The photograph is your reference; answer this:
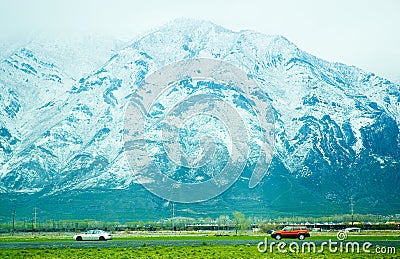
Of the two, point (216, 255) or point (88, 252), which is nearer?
point (216, 255)

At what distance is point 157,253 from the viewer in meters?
76.2

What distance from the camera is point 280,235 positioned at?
105938 mm

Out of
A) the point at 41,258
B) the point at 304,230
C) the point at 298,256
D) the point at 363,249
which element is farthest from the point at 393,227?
the point at 41,258

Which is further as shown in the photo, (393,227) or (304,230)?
(393,227)

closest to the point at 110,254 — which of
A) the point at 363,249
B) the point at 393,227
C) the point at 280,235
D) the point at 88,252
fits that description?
the point at 88,252

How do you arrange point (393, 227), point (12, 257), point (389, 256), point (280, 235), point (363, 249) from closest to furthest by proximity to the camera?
point (389, 256)
point (12, 257)
point (363, 249)
point (280, 235)
point (393, 227)

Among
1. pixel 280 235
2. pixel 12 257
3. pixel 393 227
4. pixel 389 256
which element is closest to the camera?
pixel 389 256

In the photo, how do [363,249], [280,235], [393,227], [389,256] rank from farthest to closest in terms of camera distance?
1. [393,227]
2. [280,235]
3. [363,249]
4. [389,256]

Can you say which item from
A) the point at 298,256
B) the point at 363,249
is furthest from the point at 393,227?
the point at 298,256

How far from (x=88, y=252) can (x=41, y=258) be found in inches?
373

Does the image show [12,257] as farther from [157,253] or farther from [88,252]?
[157,253]

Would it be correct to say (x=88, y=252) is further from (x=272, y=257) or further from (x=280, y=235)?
(x=280, y=235)

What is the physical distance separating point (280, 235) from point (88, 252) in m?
39.6

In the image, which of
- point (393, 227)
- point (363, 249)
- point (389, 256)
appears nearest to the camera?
point (389, 256)
